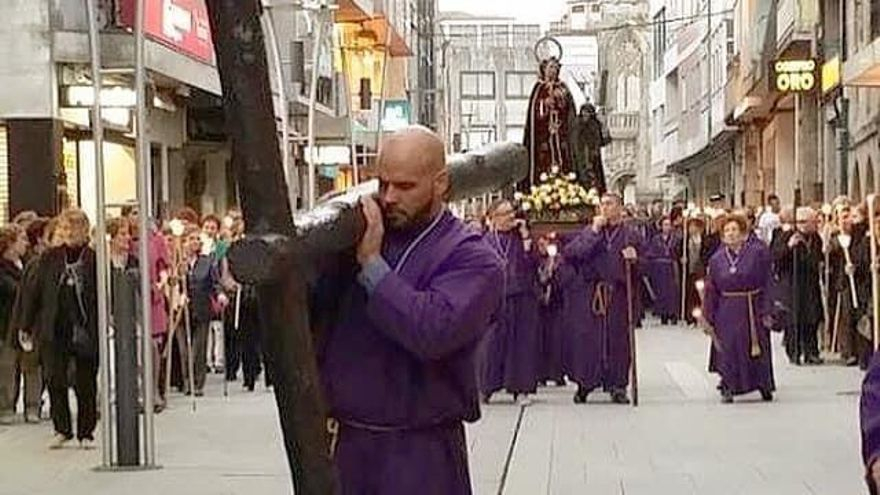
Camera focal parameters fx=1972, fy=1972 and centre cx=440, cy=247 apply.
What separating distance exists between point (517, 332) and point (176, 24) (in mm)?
11911

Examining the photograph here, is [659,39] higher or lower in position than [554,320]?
higher

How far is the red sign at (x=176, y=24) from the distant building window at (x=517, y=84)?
109346 millimetres

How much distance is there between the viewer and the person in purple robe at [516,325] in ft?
67.7

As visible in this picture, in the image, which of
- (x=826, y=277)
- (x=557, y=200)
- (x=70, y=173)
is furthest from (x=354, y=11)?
(x=826, y=277)

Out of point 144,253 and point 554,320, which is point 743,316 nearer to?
point 554,320

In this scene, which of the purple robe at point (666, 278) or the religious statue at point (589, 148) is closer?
the religious statue at point (589, 148)

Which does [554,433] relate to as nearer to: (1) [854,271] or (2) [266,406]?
(2) [266,406]

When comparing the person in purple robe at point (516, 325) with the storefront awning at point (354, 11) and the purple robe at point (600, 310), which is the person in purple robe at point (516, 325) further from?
the storefront awning at point (354, 11)

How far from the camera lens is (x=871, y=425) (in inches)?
188

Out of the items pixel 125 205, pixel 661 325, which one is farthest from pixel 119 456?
pixel 661 325

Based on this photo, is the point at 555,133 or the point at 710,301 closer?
the point at 710,301

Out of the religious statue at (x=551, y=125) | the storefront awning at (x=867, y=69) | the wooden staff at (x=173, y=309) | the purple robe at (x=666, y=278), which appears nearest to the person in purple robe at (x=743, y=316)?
the religious statue at (x=551, y=125)

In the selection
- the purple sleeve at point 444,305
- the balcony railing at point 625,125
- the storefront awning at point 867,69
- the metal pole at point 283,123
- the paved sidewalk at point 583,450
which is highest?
the balcony railing at point 625,125

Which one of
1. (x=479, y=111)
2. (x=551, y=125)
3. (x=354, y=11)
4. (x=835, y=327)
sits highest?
(x=479, y=111)
